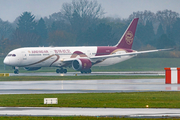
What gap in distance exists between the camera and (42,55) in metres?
61.2

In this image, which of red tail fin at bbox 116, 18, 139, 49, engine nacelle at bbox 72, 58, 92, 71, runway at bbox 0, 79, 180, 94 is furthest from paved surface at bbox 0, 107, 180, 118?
red tail fin at bbox 116, 18, 139, 49

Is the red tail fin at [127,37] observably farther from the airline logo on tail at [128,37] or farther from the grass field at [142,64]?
the grass field at [142,64]

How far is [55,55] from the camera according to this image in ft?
205

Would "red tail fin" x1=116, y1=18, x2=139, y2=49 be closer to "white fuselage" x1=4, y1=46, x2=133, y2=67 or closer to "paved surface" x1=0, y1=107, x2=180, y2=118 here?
"white fuselage" x1=4, y1=46, x2=133, y2=67

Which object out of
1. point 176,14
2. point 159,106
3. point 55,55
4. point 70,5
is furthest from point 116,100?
point 70,5

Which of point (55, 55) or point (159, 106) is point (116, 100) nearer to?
point (159, 106)

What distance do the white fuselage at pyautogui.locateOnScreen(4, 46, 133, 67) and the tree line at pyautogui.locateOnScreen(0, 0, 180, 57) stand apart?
79.0ft

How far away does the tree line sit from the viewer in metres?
96.0

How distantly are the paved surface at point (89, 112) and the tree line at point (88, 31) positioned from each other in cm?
6689

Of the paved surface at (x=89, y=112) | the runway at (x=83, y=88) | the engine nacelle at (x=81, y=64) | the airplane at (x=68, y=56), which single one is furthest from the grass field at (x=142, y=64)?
the paved surface at (x=89, y=112)

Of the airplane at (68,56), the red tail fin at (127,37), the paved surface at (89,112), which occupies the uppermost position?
the red tail fin at (127,37)

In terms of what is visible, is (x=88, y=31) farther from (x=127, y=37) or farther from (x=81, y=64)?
(x=81, y=64)

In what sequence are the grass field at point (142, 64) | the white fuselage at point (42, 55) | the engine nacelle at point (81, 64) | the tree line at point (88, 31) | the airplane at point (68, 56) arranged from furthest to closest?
the tree line at point (88, 31)
the grass field at point (142, 64)
the engine nacelle at point (81, 64)
the airplane at point (68, 56)
the white fuselage at point (42, 55)

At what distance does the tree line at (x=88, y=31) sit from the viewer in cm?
9600
